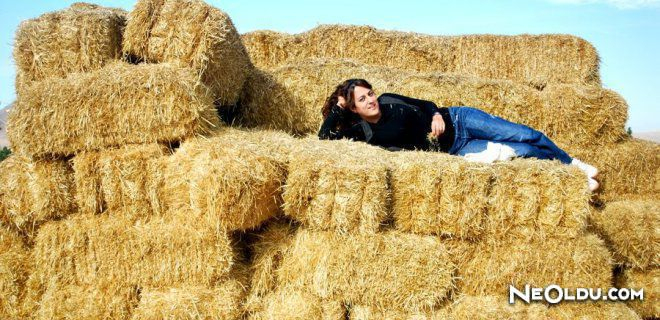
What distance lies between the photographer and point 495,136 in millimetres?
5375

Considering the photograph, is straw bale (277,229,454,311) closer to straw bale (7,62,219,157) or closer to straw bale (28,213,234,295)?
straw bale (28,213,234,295)

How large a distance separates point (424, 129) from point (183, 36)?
100 inches

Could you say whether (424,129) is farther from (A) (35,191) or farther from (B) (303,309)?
(A) (35,191)

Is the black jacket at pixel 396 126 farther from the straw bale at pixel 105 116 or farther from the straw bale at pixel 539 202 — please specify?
the straw bale at pixel 105 116

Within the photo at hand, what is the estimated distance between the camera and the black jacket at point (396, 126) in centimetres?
535

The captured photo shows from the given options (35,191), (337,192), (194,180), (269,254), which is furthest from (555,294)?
(35,191)

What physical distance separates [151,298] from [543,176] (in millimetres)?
3148

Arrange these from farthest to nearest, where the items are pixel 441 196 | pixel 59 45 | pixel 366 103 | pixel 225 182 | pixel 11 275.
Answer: pixel 366 103
pixel 59 45
pixel 11 275
pixel 441 196
pixel 225 182

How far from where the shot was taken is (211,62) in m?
4.88

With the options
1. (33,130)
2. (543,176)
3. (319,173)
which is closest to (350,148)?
(319,173)

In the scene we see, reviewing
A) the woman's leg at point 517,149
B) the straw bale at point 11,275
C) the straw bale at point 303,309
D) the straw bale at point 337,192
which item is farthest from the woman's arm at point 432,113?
the straw bale at point 11,275

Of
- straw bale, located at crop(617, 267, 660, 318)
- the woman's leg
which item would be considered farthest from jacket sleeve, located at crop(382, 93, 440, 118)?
straw bale, located at crop(617, 267, 660, 318)

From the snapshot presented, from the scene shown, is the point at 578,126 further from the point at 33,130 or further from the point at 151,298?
the point at 33,130

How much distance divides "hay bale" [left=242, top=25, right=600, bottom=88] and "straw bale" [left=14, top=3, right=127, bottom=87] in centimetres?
300
